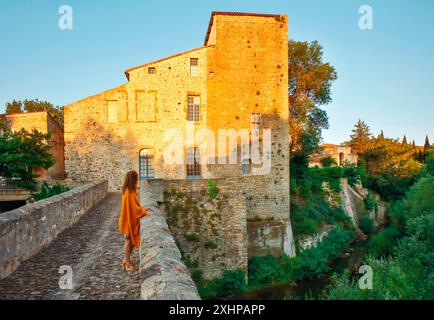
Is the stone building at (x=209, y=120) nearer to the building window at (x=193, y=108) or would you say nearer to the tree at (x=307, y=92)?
the building window at (x=193, y=108)

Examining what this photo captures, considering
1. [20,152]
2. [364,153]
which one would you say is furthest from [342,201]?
[20,152]

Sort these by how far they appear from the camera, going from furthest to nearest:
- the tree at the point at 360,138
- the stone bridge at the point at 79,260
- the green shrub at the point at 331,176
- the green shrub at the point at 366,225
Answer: the tree at the point at 360,138 → the green shrub at the point at 366,225 → the green shrub at the point at 331,176 → the stone bridge at the point at 79,260

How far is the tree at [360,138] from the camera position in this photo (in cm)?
3073

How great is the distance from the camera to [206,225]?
12266 millimetres

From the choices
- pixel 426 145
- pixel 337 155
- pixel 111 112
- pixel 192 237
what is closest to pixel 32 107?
pixel 111 112

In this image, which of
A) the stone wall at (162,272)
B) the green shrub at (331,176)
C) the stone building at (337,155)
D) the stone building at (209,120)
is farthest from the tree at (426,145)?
the stone wall at (162,272)

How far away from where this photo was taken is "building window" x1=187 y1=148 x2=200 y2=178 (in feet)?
59.1

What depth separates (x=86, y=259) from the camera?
488 cm

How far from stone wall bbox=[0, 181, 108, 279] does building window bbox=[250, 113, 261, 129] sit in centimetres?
1109

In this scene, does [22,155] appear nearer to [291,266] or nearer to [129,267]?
[129,267]

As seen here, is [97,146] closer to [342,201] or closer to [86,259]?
[86,259]

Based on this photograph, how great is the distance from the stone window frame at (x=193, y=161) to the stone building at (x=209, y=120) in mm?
69
